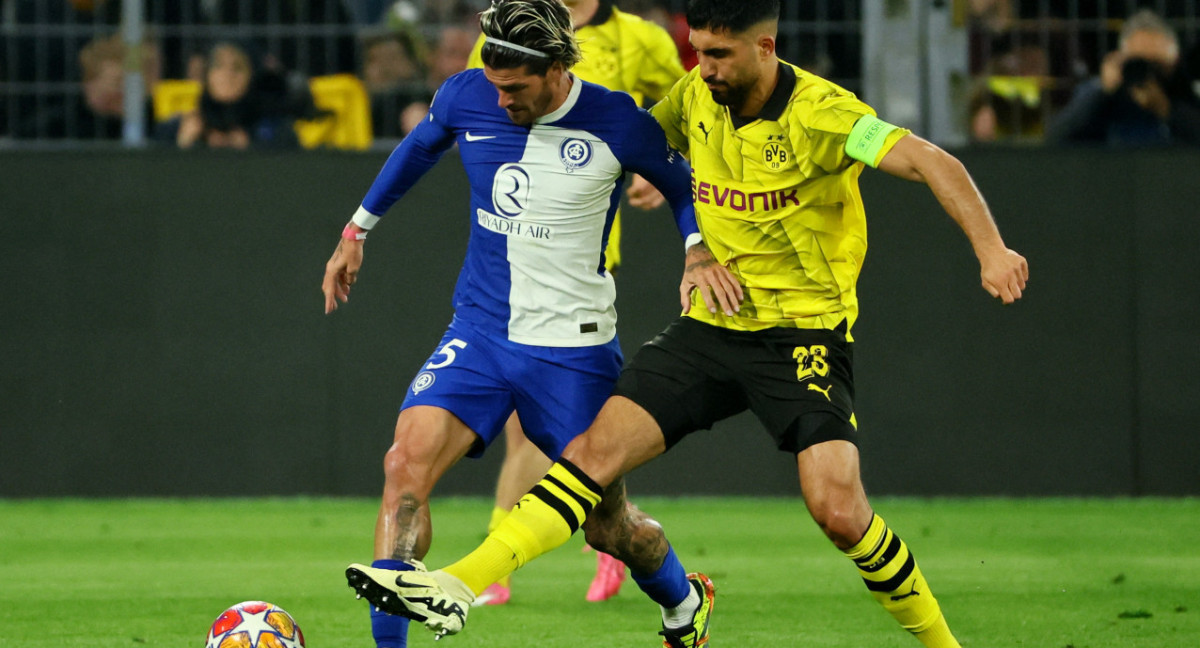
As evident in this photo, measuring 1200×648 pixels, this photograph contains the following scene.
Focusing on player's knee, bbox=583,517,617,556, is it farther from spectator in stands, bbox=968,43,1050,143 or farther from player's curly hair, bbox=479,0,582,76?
spectator in stands, bbox=968,43,1050,143

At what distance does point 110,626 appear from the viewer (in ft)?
19.5

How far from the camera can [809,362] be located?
5.00 meters

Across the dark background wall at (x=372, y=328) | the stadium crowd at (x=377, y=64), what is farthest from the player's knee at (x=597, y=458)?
the stadium crowd at (x=377, y=64)

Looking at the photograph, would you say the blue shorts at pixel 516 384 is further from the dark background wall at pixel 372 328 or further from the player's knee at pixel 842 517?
the dark background wall at pixel 372 328

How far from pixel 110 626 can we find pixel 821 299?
9.59ft

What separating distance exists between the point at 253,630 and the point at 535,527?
89 centimetres

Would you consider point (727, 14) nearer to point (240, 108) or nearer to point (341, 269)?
point (341, 269)

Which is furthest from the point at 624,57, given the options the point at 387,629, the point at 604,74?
the point at 387,629

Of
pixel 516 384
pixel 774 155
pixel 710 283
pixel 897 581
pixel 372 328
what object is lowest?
pixel 897 581

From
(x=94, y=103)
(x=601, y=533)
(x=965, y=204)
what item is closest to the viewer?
(x=965, y=204)

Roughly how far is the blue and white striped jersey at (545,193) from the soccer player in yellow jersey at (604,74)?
1.32 m

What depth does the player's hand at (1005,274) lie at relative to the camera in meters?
4.35

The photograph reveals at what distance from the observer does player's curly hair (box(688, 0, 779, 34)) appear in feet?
15.8

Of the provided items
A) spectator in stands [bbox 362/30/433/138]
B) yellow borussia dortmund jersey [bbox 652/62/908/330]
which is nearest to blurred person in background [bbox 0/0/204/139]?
spectator in stands [bbox 362/30/433/138]
